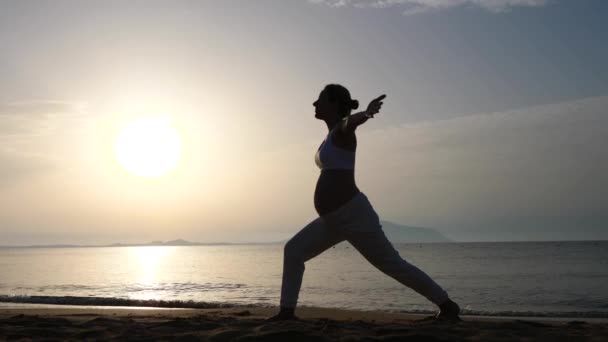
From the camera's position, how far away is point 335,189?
15.5 feet

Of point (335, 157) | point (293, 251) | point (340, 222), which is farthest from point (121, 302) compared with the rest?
point (335, 157)

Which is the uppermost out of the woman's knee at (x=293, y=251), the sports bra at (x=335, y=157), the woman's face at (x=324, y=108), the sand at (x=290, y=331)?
the woman's face at (x=324, y=108)

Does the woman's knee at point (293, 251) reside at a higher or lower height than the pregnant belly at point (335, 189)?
lower

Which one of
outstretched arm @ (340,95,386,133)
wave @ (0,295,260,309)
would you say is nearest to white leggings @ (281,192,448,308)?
outstretched arm @ (340,95,386,133)

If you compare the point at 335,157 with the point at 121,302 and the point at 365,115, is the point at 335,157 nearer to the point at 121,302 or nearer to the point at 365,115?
the point at 365,115

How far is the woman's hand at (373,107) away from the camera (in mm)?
4145

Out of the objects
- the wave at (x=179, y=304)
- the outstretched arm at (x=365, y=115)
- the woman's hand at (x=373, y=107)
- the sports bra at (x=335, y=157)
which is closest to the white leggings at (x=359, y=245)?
the sports bra at (x=335, y=157)

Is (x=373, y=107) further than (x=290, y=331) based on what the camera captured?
Yes

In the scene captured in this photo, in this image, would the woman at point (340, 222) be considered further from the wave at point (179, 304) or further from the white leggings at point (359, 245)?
the wave at point (179, 304)

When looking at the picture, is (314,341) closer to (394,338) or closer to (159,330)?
(394,338)

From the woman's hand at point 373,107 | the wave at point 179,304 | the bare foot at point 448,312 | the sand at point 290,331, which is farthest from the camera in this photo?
the wave at point 179,304

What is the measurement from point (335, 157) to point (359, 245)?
2.58 ft

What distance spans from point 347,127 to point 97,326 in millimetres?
2794

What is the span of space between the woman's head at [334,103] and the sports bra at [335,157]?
0.72ft
